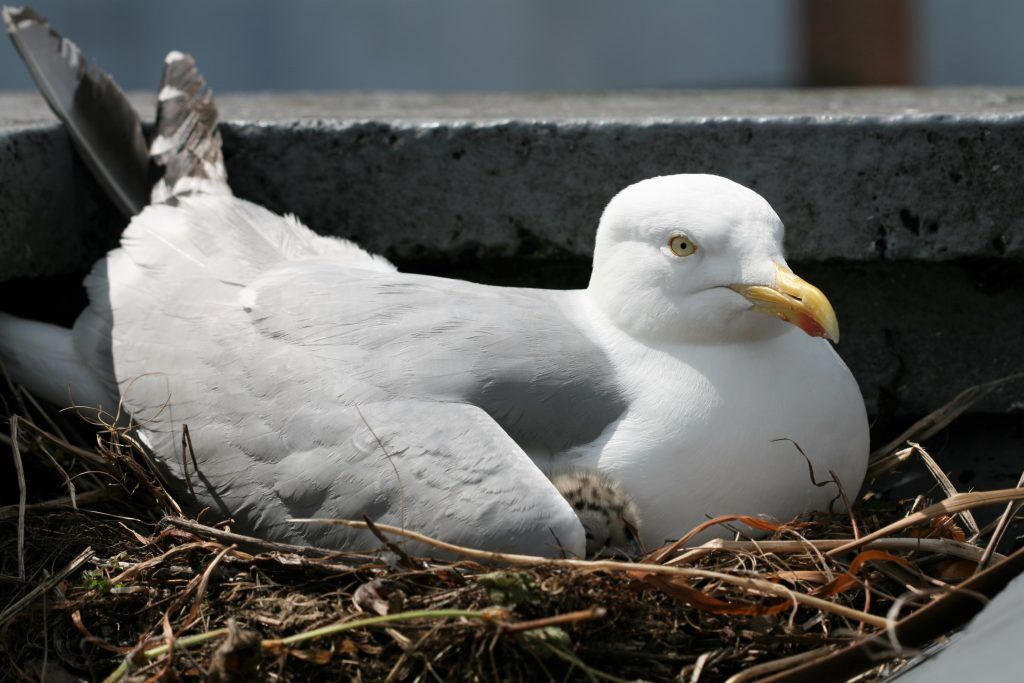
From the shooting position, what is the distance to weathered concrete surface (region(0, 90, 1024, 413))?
3.00 m

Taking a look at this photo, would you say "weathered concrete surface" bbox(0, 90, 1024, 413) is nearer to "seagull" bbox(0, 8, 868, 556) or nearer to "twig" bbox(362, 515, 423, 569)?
"seagull" bbox(0, 8, 868, 556)

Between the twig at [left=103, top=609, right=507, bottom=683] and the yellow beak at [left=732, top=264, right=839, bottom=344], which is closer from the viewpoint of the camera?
the twig at [left=103, top=609, right=507, bottom=683]

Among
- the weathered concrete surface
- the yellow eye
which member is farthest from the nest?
the weathered concrete surface

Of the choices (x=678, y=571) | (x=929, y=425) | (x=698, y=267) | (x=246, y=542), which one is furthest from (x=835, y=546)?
(x=246, y=542)

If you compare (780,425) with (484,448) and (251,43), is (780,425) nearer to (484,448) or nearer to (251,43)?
(484,448)

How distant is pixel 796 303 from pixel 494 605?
31.3 inches

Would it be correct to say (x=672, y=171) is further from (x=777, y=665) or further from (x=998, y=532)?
(x=777, y=665)

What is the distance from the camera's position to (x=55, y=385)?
299 cm

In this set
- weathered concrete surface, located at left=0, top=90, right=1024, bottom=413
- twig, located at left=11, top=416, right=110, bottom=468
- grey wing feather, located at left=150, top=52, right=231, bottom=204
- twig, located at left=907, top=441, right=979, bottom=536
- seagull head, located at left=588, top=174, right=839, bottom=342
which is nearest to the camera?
seagull head, located at left=588, top=174, right=839, bottom=342

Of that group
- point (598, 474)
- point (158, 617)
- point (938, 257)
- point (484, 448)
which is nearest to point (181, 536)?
point (158, 617)

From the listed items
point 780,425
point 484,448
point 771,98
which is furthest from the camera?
point 771,98

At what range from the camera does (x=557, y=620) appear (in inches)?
81.3

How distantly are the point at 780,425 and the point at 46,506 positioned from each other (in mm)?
1525

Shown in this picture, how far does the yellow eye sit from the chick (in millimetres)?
477
